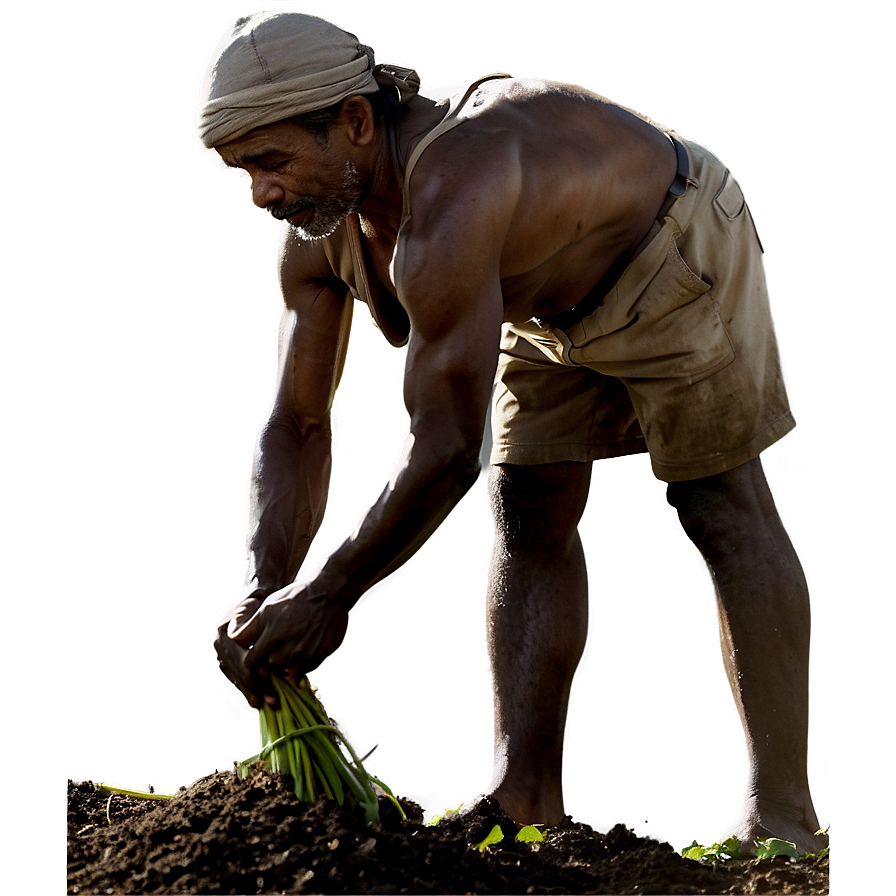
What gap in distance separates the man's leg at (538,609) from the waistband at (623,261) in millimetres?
558

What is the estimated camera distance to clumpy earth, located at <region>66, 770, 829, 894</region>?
7.57 ft

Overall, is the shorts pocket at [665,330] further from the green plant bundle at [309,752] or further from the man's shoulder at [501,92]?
the green plant bundle at [309,752]

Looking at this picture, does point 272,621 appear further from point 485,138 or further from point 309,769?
point 485,138

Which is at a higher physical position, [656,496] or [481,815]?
[656,496]

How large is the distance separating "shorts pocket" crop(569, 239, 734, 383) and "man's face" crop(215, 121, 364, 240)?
740 mm

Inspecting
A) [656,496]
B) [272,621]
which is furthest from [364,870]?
[656,496]

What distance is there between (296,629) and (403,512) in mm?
331

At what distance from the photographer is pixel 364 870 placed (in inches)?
90.8

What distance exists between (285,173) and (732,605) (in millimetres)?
1628

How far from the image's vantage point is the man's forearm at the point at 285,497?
3148 millimetres

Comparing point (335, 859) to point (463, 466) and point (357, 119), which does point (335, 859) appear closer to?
point (463, 466)

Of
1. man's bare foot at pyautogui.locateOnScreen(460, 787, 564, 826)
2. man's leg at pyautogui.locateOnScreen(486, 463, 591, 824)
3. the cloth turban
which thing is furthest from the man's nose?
man's bare foot at pyautogui.locateOnScreen(460, 787, 564, 826)

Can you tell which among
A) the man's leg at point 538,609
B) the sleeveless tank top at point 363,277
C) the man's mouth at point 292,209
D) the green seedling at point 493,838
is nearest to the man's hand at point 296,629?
the green seedling at point 493,838

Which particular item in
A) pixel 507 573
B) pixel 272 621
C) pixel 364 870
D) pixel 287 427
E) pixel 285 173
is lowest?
pixel 364 870
